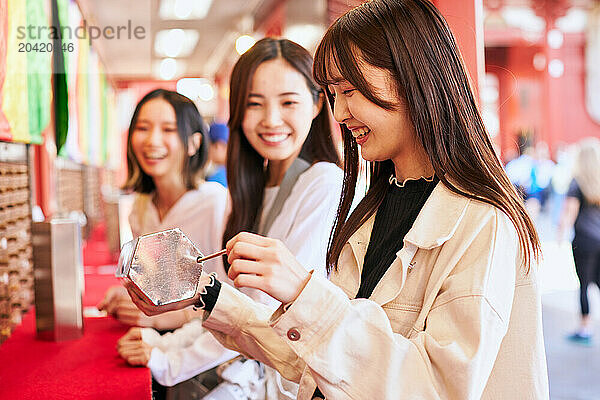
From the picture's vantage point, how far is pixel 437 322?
97 cm

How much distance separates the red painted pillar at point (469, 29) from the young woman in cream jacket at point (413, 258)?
73cm

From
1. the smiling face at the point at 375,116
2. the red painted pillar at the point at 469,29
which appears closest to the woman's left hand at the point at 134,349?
the smiling face at the point at 375,116

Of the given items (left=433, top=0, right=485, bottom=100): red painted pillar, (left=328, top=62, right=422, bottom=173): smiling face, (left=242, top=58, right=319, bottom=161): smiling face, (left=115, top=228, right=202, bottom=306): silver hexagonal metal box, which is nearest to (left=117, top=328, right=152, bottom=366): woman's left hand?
(left=115, top=228, right=202, bottom=306): silver hexagonal metal box

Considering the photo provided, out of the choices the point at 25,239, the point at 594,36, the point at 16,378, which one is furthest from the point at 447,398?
the point at 594,36

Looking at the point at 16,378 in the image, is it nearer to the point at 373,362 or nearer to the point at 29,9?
the point at 373,362

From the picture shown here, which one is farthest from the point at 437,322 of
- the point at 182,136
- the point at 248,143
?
the point at 182,136

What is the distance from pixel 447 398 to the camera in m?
0.95

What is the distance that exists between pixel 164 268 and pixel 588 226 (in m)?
4.73

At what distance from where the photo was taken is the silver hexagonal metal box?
1.12m

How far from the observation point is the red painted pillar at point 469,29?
1.81m

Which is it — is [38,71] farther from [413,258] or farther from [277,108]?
[413,258]

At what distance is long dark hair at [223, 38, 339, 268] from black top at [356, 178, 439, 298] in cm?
62

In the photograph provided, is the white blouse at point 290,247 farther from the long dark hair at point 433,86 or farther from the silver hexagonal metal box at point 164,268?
the long dark hair at point 433,86

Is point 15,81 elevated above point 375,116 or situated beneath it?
elevated above
